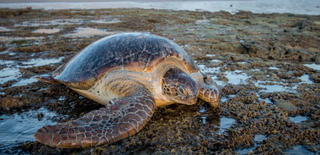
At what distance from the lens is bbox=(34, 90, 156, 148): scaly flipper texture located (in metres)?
1.82

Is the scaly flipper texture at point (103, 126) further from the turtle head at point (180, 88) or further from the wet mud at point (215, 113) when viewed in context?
the turtle head at point (180, 88)

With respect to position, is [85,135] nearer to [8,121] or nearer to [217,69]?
[8,121]

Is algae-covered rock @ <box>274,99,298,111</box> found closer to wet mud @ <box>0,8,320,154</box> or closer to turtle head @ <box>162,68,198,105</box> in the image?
wet mud @ <box>0,8,320,154</box>

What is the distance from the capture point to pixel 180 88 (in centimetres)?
264

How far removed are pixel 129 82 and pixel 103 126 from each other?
98cm

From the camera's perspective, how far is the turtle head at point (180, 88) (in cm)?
262

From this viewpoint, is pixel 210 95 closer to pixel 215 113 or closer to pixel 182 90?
pixel 215 113

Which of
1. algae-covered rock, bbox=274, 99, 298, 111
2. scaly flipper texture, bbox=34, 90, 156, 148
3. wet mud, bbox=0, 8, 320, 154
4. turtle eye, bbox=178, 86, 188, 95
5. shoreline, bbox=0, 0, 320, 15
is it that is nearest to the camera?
scaly flipper texture, bbox=34, 90, 156, 148

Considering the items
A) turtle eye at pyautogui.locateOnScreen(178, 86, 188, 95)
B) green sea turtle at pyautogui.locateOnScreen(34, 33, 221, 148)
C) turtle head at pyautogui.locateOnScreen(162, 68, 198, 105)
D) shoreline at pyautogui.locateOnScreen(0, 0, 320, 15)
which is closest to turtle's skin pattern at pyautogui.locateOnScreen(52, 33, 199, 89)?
green sea turtle at pyautogui.locateOnScreen(34, 33, 221, 148)

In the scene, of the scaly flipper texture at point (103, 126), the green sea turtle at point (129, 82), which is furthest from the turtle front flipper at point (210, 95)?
the scaly flipper texture at point (103, 126)

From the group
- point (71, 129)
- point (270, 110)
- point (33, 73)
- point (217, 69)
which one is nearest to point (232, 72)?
point (217, 69)

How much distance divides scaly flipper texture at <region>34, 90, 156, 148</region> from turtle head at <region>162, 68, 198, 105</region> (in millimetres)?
348

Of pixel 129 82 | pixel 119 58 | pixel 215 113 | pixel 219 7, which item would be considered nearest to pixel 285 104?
pixel 215 113

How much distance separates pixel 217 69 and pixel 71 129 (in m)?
3.96
